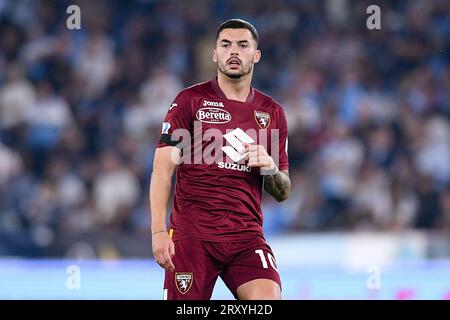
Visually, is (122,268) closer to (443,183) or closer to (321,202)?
(321,202)

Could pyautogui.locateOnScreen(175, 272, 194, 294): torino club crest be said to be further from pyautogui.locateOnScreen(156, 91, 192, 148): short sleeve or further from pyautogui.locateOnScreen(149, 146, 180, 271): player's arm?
pyautogui.locateOnScreen(156, 91, 192, 148): short sleeve

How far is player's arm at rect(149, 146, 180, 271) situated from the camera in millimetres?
5719

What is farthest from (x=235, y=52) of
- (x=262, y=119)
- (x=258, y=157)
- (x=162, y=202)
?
(x=162, y=202)

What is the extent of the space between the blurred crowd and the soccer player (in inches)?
222

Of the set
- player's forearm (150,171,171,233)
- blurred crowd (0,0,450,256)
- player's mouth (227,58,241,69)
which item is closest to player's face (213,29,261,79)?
player's mouth (227,58,241,69)

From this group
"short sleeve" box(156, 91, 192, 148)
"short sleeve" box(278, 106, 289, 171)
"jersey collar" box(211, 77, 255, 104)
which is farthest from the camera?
"short sleeve" box(278, 106, 289, 171)

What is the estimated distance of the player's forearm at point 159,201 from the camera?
18.9 ft

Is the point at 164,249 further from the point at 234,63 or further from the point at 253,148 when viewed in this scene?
the point at 234,63

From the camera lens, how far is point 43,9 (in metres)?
14.5

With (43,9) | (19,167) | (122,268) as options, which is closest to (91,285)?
(122,268)

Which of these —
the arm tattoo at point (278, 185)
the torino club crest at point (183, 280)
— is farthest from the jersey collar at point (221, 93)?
the torino club crest at point (183, 280)

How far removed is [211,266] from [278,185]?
62cm

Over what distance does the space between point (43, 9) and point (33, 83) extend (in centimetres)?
162

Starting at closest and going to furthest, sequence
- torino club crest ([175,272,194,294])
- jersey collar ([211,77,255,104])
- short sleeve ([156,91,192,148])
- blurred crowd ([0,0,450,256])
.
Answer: torino club crest ([175,272,194,294]), short sleeve ([156,91,192,148]), jersey collar ([211,77,255,104]), blurred crowd ([0,0,450,256])
